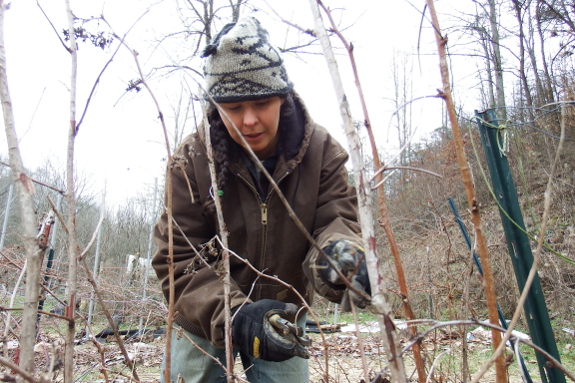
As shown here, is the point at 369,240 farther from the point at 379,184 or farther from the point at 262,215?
the point at 262,215

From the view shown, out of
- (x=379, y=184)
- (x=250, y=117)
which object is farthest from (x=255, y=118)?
(x=379, y=184)

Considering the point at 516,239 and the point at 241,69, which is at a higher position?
the point at 241,69

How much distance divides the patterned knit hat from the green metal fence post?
1080 mm

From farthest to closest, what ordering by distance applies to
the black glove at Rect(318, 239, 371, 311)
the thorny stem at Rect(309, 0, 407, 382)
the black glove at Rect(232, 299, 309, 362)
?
the black glove at Rect(232, 299, 309, 362)
the black glove at Rect(318, 239, 371, 311)
the thorny stem at Rect(309, 0, 407, 382)

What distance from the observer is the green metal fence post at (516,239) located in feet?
6.48

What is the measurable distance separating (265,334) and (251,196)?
31.0 inches

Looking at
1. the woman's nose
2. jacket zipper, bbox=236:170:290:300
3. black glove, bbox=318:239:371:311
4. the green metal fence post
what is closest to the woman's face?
the woman's nose

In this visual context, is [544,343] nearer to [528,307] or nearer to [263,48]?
[528,307]

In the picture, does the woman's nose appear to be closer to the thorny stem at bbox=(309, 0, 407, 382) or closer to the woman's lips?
the woman's lips

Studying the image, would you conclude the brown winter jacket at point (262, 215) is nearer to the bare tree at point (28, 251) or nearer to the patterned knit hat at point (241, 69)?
the patterned knit hat at point (241, 69)

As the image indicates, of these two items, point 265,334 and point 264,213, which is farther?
point 264,213

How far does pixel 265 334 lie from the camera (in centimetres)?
132

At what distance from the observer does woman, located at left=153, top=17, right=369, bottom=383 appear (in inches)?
66.6

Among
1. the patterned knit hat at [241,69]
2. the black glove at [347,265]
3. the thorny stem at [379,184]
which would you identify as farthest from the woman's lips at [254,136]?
the thorny stem at [379,184]
